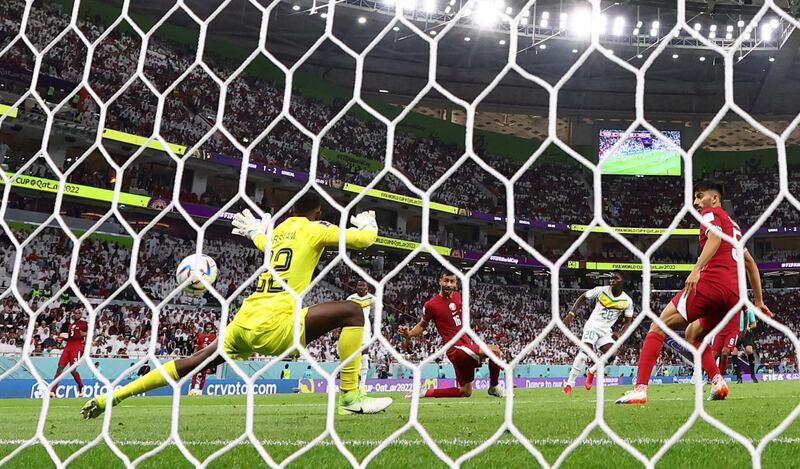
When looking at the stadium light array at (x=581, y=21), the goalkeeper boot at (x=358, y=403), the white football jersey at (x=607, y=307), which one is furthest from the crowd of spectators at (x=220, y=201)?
the goalkeeper boot at (x=358, y=403)

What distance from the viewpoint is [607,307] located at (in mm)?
9008

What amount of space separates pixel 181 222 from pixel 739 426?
20502 mm

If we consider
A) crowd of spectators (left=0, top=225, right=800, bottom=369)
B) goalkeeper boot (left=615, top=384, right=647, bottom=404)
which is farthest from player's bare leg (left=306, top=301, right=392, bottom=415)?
crowd of spectators (left=0, top=225, right=800, bottom=369)

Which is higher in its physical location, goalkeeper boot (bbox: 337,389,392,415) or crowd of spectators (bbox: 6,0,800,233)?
crowd of spectators (bbox: 6,0,800,233)

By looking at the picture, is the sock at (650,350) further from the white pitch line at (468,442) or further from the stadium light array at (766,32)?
the stadium light array at (766,32)

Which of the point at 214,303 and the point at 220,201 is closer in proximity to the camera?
the point at 214,303

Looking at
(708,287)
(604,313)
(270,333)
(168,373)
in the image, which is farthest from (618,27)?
(168,373)

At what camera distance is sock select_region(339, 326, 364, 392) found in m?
4.00

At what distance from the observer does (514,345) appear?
2388cm

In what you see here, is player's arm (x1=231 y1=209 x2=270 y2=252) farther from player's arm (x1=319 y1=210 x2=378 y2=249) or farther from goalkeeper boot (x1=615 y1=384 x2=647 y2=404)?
goalkeeper boot (x1=615 y1=384 x2=647 y2=404)

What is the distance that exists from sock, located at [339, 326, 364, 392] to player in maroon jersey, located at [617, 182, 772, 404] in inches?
79.7

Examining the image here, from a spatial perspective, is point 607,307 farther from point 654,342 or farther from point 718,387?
point 654,342

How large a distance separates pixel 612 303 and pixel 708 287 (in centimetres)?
459

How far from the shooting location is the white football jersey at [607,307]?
891cm
